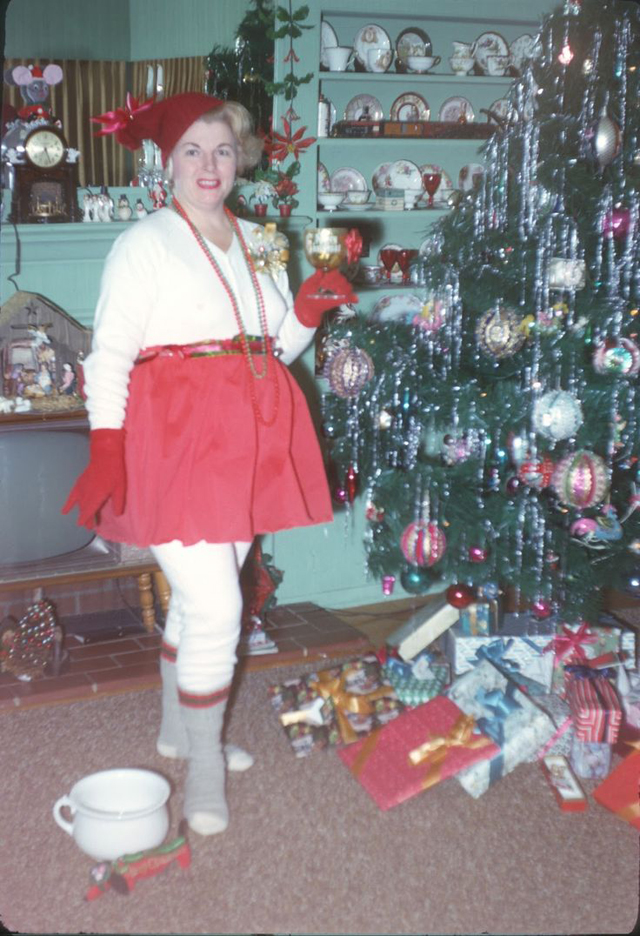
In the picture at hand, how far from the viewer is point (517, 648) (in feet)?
7.85

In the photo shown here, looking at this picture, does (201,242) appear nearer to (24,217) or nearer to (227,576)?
(227,576)

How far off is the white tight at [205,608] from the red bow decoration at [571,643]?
2.89 ft

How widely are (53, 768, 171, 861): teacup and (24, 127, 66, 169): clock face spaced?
5.03 ft

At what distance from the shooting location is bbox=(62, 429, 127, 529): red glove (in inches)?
69.0

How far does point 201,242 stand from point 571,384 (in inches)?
35.8

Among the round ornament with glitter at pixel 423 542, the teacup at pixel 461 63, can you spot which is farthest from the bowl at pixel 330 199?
the round ornament with glitter at pixel 423 542

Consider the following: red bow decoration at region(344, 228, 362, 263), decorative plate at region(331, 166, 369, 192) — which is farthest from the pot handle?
decorative plate at region(331, 166, 369, 192)

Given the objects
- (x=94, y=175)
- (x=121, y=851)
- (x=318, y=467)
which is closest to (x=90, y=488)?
(x=318, y=467)

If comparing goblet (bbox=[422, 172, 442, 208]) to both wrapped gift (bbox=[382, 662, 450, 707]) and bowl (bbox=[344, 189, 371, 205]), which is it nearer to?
bowl (bbox=[344, 189, 371, 205])

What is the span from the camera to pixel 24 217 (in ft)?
8.23

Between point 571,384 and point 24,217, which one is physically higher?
point 24,217

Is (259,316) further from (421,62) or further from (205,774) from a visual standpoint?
(421,62)

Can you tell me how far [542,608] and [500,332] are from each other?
0.73 metres

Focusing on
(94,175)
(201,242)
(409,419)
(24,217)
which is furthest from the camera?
(94,175)
